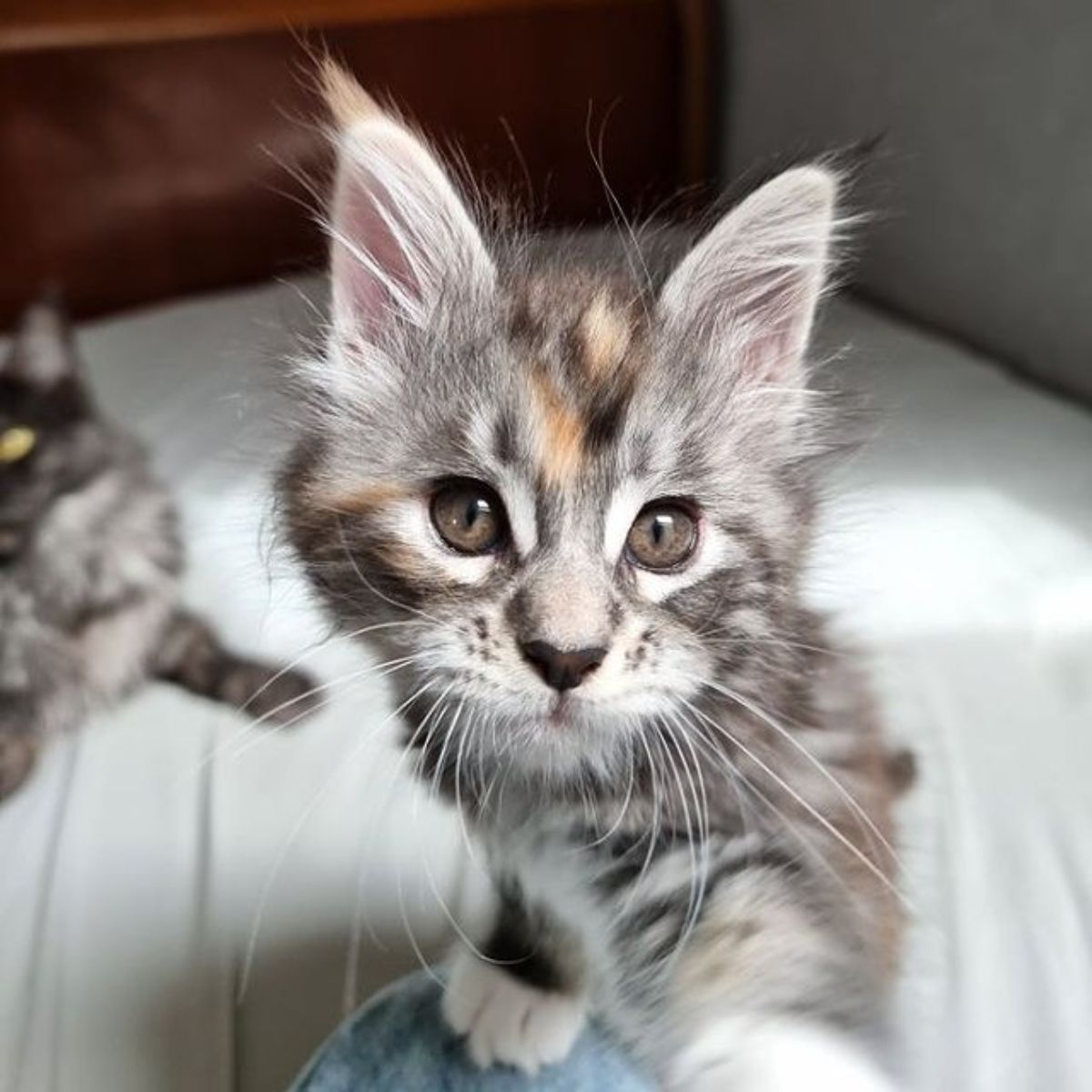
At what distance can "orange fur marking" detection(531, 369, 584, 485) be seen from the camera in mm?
631

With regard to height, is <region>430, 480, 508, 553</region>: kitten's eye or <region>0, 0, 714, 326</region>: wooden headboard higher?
<region>0, 0, 714, 326</region>: wooden headboard

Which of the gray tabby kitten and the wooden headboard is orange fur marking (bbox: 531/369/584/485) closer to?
the gray tabby kitten

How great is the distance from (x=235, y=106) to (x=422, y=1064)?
138cm

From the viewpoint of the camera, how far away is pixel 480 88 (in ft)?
5.89

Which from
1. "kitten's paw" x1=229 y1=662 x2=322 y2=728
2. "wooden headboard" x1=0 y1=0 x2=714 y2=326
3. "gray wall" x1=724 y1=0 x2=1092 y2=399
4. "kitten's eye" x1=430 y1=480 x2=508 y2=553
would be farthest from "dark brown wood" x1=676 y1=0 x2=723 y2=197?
"kitten's eye" x1=430 y1=480 x2=508 y2=553

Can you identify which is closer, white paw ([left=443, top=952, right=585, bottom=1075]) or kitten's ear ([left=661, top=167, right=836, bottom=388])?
kitten's ear ([left=661, top=167, right=836, bottom=388])

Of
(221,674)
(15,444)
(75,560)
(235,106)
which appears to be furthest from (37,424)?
(235,106)

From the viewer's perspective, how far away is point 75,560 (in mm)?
1407

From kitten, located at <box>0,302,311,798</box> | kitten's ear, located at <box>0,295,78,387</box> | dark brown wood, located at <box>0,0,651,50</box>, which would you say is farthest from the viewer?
dark brown wood, located at <box>0,0,651,50</box>

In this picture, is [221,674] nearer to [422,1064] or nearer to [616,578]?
[422,1064]

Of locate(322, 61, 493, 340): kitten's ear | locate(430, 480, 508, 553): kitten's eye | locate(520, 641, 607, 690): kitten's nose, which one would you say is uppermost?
locate(322, 61, 493, 340): kitten's ear

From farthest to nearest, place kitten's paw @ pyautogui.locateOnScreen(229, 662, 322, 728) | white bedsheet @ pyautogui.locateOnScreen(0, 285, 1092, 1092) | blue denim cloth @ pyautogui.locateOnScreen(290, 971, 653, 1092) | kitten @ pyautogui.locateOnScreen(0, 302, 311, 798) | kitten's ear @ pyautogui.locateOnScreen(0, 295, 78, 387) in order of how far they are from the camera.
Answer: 1. kitten's ear @ pyautogui.locateOnScreen(0, 295, 78, 387)
2. kitten @ pyautogui.locateOnScreen(0, 302, 311, 798)
3. kitten's paw @ pyautogui.locateOnScreen(229, 662, 322, 728)
4. white bedsheet @ pyautogui.locateOnScreen(0, 285, 1092, 1092)
5. blue denim cloth @ pyautogui.locateOnScreen(290, 971, 653, 1092)

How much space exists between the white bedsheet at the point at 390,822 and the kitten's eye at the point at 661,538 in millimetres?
122

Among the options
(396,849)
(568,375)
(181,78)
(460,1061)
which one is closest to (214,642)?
(396,849)
